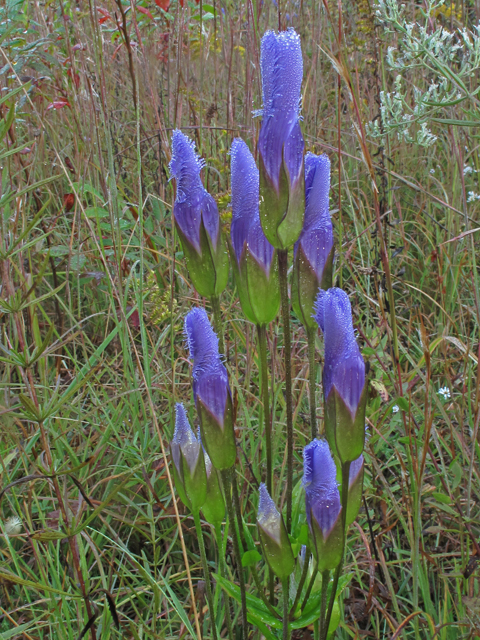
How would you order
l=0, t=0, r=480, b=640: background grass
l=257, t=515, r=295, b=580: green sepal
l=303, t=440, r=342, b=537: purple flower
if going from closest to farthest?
1. l=303, t=440, r=342, b=537: purple flower
2. l=257, t=515, r=295, b=580: green sepal
3. l=0, t=0, r=480, b=640: background grass

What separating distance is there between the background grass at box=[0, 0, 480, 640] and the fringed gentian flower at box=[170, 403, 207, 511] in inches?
4.7

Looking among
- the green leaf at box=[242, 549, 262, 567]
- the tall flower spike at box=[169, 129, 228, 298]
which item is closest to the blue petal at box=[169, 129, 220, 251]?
the tall flower spike at box=[169, 129, 228, 298]

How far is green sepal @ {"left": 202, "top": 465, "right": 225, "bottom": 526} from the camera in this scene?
2.83 feet

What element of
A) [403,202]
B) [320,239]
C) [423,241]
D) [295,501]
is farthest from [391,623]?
[403,202]

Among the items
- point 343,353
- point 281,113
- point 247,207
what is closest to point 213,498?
point 343,353

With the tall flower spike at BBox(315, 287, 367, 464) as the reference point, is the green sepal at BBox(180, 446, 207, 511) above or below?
below

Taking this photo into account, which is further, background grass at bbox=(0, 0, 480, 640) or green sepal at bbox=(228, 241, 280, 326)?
background grass at bbox=(0, 0, 480, 640)

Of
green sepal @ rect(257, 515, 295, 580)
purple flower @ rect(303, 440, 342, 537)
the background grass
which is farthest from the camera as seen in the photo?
the background grass

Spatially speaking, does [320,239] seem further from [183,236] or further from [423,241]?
[423,241]

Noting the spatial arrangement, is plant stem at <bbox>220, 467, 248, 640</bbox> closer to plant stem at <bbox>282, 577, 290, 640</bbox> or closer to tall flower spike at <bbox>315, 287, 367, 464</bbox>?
plant stem at <bbox>282, 577, 290, 640</bbox>

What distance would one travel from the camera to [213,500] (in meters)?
0.87

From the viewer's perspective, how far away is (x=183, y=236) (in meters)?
0.84

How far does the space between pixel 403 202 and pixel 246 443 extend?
1.30 meters

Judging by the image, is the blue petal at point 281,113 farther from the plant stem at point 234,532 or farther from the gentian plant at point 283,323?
the plant stem at point 234,532
